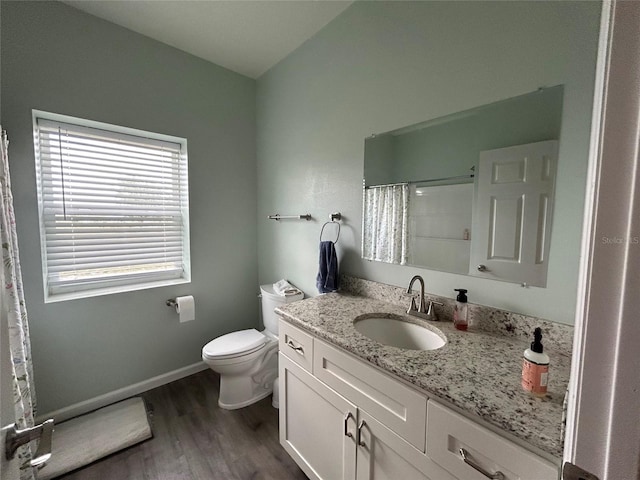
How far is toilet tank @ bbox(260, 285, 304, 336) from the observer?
1995 mm

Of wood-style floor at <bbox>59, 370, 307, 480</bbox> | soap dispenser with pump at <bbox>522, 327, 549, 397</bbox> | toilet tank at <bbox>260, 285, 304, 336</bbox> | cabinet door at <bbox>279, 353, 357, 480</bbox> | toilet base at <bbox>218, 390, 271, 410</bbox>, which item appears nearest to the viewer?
soap dispenser with pump at <bbox>522, 327, 549, 397</bbox>

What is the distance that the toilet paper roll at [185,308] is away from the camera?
209 cm

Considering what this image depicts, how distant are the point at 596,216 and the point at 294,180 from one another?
193 centimetres

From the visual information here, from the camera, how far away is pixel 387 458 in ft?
3.01

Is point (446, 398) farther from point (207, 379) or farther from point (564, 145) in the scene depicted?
point (207, 379)

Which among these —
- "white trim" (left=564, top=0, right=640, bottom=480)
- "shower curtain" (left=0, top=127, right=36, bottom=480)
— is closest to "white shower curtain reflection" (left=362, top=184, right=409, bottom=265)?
"white trim" (left=564, top=0, right=640, bottom=480)

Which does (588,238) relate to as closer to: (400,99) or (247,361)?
(400,99)

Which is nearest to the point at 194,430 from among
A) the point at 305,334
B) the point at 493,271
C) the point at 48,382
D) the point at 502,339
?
the point at 48,382

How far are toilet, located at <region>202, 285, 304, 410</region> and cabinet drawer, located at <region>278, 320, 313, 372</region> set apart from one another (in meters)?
0.55

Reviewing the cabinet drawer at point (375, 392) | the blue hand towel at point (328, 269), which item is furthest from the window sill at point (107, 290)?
the cabinet drawer at point (375, 392)

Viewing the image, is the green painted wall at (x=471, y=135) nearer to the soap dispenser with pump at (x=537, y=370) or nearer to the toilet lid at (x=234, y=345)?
the soap dispenser with pump at (x=537, y=370)

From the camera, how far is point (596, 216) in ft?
1.09

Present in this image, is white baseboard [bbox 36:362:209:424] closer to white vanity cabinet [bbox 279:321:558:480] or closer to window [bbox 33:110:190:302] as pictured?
window [bbox 33:110:190:302]

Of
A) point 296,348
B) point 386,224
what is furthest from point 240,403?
point 386,224
